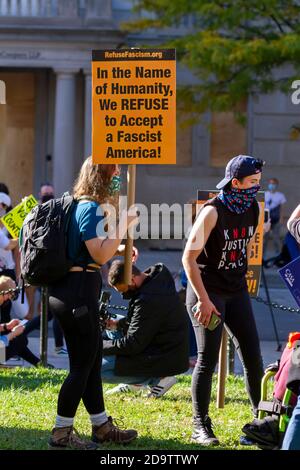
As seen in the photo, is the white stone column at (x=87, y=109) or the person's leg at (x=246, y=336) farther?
the white stone column at (x=87, y=109)

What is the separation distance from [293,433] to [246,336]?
153 cm

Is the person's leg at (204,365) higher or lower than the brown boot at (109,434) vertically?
higher

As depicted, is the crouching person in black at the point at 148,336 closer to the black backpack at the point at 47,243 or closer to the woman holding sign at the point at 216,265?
the woman holding sign at the point at 216,265

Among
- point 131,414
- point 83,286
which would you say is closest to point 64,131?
point 131,414

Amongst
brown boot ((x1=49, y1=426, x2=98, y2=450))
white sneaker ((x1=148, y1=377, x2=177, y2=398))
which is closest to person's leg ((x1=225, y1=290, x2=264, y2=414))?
brown boot ((x1=49, y1=426, x2=98, y2=450))

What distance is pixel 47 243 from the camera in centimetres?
585

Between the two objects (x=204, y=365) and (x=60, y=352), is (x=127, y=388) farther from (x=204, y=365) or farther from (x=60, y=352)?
(x=60, y=352)

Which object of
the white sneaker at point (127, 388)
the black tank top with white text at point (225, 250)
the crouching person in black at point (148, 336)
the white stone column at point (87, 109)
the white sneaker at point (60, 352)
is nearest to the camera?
the black tank top with white text at point (225, 250)

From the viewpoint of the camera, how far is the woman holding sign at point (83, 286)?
19.2 feet

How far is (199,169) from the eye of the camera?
2406cm

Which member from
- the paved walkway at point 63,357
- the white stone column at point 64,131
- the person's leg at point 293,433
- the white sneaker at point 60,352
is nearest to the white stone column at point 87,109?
the white stone column at point 64,131

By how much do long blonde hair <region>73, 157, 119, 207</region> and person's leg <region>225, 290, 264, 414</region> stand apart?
3.56 feet

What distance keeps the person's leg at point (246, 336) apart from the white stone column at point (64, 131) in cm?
1621
